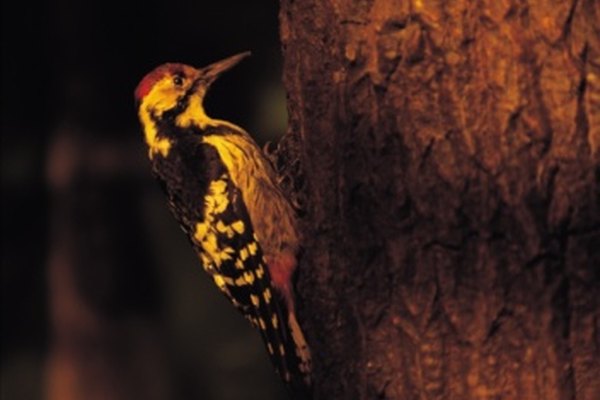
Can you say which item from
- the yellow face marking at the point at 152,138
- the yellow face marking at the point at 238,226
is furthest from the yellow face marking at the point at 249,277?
the yellow face marking at the point at 152,138

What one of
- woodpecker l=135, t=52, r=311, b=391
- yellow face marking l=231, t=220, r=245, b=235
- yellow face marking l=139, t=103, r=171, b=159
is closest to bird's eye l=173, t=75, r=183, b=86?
woodpecker l=135, t=52, r=311, b=391

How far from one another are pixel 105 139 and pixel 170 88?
4075 millimetres

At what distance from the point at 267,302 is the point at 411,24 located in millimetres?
1569

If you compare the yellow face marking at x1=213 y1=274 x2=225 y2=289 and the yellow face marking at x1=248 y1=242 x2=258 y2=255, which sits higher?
the yellow face marking at x1=248 y1=242 x2=258 y2=255

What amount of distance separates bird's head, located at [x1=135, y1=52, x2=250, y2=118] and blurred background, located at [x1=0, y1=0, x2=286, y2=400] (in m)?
3.87

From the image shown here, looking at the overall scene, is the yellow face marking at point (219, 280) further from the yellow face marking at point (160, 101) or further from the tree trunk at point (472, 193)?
the tree trunk at point (472, 193)

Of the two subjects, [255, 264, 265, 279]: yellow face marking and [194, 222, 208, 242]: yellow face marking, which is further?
[194, 222, 208, 242]: yellow face marking

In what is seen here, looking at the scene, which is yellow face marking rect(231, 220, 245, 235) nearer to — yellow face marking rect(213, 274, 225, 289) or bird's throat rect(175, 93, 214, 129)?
yellow face marking rect(213, 274, 225, 289)

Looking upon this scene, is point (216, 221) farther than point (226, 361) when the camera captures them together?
No

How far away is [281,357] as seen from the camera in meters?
4.70

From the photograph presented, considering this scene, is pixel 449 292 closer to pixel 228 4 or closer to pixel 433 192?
pixel 433 192

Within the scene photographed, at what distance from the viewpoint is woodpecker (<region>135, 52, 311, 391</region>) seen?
4754 millimetres

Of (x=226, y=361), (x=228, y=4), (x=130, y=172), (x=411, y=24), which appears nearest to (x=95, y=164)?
(x=130, y=172)

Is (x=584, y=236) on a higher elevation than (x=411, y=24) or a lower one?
lower
